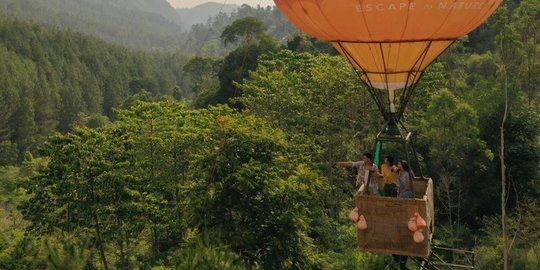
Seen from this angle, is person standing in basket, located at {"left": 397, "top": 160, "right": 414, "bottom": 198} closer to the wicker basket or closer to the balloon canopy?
the wicker basket

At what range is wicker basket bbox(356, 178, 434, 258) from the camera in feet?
27.1

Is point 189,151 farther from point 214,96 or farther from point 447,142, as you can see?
point 214,96

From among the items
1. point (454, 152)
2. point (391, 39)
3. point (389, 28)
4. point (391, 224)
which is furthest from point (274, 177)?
point (454, 152)

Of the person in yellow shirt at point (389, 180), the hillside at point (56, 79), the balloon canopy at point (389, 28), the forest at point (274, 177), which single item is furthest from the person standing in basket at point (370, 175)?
the hillside at point (56, 79)

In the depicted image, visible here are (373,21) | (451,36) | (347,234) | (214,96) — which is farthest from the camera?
(214,96)

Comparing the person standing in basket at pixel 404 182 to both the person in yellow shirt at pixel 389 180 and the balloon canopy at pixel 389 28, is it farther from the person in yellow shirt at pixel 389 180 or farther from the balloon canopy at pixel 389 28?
the balloon canopy at pixel 389 28

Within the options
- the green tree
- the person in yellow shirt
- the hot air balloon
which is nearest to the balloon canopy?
the hot air balloon

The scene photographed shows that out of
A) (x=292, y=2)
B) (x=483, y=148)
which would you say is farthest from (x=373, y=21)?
(x=483, y=148)

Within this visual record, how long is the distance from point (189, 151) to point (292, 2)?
1362 centimetres

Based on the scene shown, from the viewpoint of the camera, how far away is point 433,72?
25.8m

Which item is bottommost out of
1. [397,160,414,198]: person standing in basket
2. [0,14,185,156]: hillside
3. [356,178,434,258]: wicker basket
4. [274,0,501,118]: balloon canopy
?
[0,14,185,156]: hillside

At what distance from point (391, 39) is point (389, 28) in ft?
0.83

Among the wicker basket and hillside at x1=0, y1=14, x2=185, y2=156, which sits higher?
the wicker basket

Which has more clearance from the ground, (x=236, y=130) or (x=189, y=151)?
(x=236, y=130)
